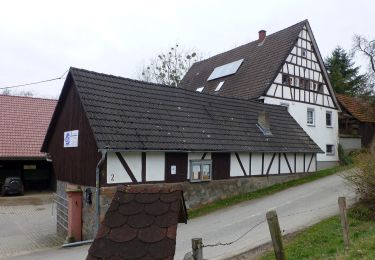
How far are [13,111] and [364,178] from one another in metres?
23.9

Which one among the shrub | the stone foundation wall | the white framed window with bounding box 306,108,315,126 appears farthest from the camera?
the white framed window with bounding box 306,108,315,126

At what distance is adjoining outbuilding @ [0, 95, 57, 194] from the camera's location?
24641mm

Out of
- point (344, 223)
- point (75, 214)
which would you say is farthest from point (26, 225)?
point (344, 223)

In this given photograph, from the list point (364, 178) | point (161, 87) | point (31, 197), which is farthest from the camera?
point (31, 197)

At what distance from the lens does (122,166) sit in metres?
12.8

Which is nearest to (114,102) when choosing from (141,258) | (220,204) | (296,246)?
(220,204)

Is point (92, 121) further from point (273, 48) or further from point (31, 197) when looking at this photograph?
point (273, 48)

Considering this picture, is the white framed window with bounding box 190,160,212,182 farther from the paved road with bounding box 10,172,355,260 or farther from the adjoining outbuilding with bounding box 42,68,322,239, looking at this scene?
the paved road with bounding box 10,172,355,260

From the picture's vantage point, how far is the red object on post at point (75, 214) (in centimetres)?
1335

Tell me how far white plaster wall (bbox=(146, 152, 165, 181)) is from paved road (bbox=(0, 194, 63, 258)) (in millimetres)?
3937

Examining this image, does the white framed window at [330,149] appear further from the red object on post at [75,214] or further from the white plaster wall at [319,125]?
the red object on post at [75,214]

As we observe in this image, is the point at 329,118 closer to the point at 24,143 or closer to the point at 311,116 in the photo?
the point at 311,116

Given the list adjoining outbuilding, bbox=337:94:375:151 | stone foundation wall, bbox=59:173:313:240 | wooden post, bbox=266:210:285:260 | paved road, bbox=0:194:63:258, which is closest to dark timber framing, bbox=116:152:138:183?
stone foundation wall, bbox=59:173:313:240

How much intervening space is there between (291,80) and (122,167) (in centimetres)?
1630
